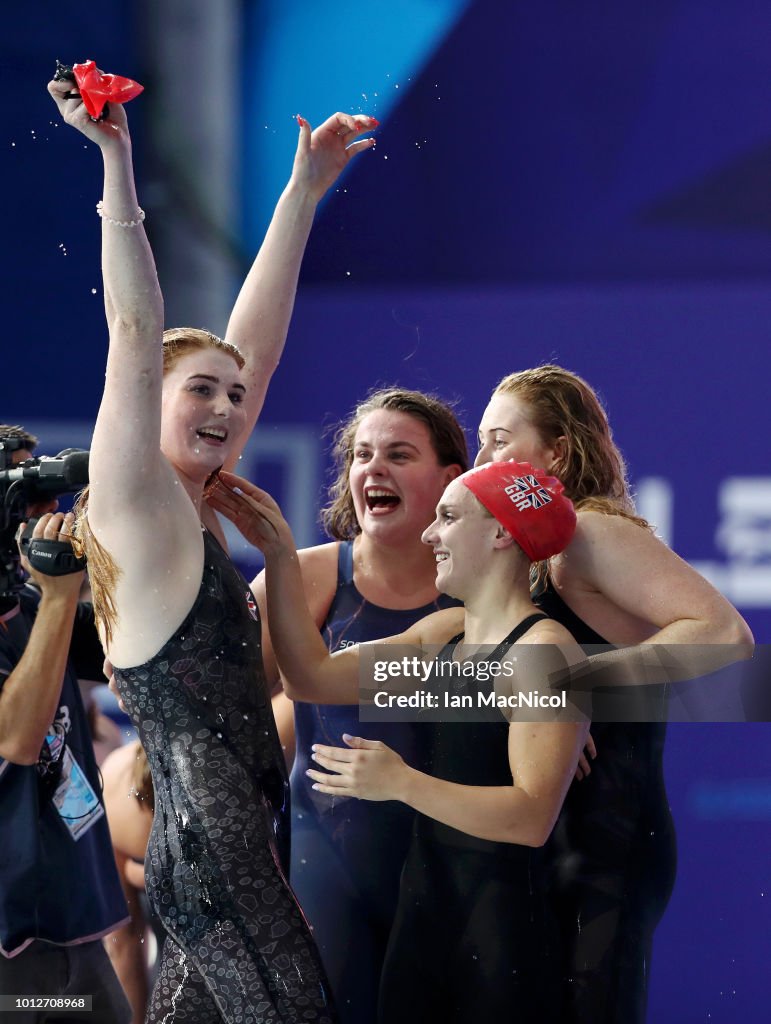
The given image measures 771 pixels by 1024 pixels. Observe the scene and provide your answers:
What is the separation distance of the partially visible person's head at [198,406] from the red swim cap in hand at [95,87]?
42 cm

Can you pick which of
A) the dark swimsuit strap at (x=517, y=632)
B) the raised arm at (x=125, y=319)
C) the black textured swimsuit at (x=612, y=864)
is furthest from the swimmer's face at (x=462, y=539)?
the raised arm at (x=125, y=319)

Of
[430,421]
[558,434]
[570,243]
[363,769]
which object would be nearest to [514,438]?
[558,434]

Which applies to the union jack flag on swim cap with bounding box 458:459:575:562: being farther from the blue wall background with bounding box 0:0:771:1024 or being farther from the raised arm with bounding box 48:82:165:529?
the blue wall background with bounding box 0:0:771:1024

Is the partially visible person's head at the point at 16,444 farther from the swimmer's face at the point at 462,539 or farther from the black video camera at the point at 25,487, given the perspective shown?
the swimmer's face at the point at 462,539

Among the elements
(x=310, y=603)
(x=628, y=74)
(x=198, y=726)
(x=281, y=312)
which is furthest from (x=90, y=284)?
(x=198, y=726)

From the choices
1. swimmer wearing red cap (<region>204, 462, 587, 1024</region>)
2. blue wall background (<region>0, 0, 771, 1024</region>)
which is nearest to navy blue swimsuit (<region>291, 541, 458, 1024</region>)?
swimmer wearing red cap (<region>204, 462, 587, 1024</region>)

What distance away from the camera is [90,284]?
3.31m

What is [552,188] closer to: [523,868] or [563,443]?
[563,443]

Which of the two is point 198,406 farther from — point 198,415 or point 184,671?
point 184,671

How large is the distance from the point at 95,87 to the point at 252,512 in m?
0.75

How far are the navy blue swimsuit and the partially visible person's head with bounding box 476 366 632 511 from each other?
1.16 feet

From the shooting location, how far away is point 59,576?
→ 88.3 inches

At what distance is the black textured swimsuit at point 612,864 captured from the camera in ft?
7.04

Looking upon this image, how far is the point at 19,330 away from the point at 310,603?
1316mm
